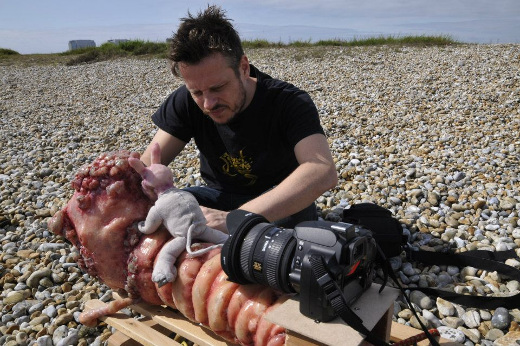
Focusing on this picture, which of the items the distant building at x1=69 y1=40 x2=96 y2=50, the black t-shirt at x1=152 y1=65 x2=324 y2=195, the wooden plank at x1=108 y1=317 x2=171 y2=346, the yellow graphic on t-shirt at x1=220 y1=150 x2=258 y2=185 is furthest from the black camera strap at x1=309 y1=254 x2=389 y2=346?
the distant building at x1=69 y1=40 x2=96 y2=50

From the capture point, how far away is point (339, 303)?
144 cm

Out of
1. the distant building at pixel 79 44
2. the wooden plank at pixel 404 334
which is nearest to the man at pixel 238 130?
the wooden plank at pixel 404 334

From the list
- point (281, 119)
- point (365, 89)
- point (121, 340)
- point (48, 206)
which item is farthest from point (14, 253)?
point (365, 89)

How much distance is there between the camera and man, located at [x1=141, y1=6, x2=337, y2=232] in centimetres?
267

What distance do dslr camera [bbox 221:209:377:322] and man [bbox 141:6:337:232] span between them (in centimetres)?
69

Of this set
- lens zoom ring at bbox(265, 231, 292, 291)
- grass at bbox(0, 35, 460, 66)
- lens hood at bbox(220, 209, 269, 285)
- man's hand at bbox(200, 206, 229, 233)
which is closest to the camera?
lens zoom ring at bbox(265, 231, 292, 291)

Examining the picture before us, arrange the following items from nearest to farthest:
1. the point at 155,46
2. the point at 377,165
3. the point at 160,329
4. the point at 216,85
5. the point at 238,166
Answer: the point at 160,329
the point at 216,85
the point at 238,166
the point at 377,165
the point at 155,46

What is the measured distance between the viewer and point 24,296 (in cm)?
324

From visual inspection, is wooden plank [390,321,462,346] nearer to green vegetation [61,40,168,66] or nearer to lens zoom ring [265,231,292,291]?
lens zoom ring [265,231,292,291]

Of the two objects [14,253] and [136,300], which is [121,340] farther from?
[14,253]

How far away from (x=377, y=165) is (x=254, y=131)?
2.65 meters

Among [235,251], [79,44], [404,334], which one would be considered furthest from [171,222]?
[79,44]

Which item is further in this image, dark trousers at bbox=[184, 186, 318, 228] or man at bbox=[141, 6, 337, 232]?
dark trousers at bbox=[184, 186, 318, 228]

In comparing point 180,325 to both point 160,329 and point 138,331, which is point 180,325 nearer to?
point 138,331
